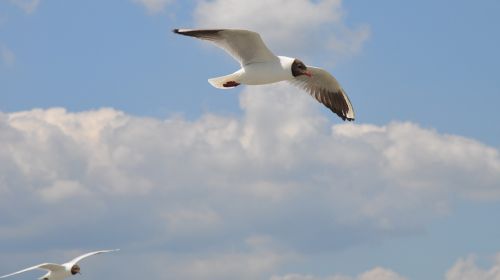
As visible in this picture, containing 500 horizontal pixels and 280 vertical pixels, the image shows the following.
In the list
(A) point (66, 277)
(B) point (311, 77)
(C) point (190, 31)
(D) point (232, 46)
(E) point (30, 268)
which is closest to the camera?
(C) point (190, 31)

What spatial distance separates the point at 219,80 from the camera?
28.7 m

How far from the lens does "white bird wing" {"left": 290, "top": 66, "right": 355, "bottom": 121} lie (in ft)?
106

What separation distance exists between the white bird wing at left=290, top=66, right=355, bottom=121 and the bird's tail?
3.85m

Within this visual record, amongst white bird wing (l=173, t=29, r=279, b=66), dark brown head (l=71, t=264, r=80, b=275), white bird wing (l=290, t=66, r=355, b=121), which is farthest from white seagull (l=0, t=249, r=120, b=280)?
white bird wing (l=173, t=29, r=279, b=66)

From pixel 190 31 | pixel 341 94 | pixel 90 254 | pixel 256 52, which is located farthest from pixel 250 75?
pixel 90 254

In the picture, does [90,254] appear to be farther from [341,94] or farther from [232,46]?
[232,46]

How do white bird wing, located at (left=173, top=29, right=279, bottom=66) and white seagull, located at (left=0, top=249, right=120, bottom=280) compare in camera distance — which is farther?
white seagull, located at (left=0, top=249, right=120, bottom=280)

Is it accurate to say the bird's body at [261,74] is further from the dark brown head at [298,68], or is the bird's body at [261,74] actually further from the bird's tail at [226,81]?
the dark brown head at [298,68]

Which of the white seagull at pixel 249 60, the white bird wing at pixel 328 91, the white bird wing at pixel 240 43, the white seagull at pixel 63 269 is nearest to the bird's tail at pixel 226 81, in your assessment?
the white seagull at pixel 249 60

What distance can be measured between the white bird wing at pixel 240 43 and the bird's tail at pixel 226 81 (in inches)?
17.3

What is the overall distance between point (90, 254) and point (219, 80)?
1555 cm

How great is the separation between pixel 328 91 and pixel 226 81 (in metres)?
5.02

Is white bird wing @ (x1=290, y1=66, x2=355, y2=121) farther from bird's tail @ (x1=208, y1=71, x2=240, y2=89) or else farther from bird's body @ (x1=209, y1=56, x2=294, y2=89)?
bird's tail @ (x1=208, y1=71, x2=240, y2=89)

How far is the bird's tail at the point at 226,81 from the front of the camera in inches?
1125
